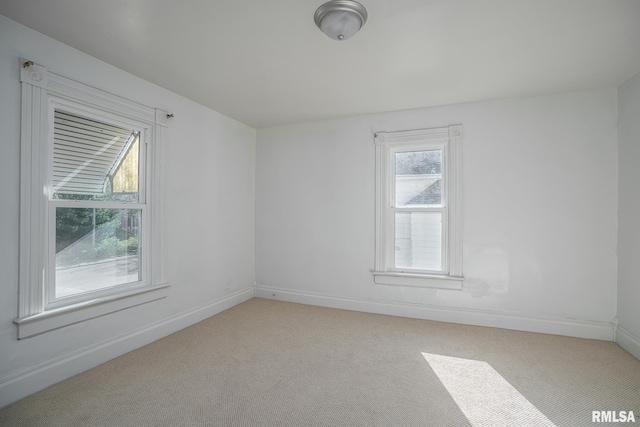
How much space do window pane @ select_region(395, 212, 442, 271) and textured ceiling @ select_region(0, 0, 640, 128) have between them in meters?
1.37

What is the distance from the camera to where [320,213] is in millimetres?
4125

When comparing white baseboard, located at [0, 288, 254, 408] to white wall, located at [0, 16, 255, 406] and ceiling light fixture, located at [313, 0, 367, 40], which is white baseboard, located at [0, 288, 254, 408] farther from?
ceiling light fixture, located at [313, 0, 367, 40]

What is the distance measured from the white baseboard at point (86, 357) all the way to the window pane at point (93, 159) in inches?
47.9

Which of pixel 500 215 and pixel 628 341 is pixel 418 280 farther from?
pixel 628 341

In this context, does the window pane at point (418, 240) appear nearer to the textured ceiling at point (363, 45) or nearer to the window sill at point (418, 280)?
the window sill at point (418, 280)

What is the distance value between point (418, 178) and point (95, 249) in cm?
338

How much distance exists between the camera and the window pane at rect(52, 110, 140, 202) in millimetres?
2344

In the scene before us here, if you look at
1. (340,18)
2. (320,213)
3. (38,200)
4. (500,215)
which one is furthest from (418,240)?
(38,200)

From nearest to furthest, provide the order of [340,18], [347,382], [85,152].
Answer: [340,18], [347,382], [85,152]

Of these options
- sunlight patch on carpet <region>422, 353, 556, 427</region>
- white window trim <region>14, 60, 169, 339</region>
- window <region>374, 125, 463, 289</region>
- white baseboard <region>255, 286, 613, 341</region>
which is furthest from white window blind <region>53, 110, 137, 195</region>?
sunlight patch on carpet <region>422, 353, 556, 427</region>

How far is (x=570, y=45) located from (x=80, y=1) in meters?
3.28

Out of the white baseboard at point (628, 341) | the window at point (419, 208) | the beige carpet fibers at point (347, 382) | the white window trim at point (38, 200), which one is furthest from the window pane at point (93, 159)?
the white baseboard at point (628, 341)

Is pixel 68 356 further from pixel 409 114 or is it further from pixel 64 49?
pixel 409 114

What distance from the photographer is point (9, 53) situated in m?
2.00
